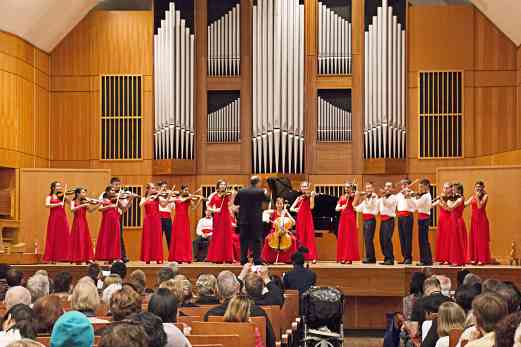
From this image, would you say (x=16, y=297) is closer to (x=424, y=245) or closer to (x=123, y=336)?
(x=123, y=336)

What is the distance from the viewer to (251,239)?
46.5 feet

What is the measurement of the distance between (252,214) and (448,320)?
25.9 feet

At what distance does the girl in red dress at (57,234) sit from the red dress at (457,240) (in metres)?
5.86

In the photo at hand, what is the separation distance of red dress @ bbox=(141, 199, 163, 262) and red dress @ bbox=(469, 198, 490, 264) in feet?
15.8

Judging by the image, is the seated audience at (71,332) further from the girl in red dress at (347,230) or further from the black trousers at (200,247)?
the black trousers at (200,247)

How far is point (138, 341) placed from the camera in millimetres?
3744

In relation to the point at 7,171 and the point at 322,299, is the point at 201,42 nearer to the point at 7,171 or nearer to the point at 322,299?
the point at 7,171

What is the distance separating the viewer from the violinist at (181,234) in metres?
15.0

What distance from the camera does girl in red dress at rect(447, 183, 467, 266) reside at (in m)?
14.3

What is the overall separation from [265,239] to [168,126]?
386 centimetres

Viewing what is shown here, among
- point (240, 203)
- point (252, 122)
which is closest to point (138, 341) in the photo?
point (240, 203)

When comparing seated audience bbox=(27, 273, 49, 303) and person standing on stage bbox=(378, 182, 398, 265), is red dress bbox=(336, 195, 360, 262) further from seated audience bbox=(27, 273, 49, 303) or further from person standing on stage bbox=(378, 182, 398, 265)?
seated audience bbox=(27, 273, 49, 303)

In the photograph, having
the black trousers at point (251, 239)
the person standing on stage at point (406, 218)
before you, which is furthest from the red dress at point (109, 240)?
the person standing on stage at point (406, 218)

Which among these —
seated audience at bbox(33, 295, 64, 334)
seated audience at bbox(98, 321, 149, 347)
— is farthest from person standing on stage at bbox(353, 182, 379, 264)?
seated audience at bbox(98, 321, 149, 347)
